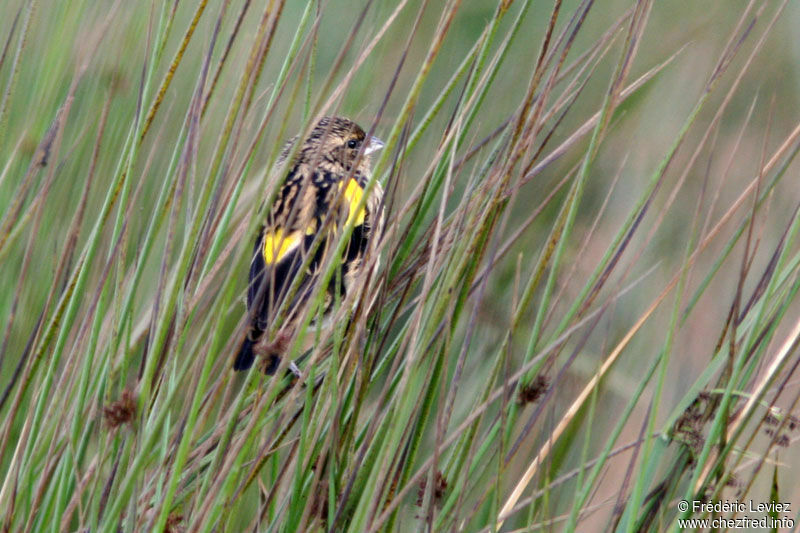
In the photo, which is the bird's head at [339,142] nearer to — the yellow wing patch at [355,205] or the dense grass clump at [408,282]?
the yellow wing patch at [355,205]

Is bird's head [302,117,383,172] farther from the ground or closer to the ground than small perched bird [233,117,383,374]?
farther from the ground

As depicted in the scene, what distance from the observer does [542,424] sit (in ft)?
6.11

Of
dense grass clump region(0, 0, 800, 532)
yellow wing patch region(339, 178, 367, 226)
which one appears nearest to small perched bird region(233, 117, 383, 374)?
yellow wing patch region(339, 178, 367, 226)

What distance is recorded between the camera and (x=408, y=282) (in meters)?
1.68

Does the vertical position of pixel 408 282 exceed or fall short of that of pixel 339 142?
it falls short

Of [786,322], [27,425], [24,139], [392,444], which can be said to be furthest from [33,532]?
[786,322]

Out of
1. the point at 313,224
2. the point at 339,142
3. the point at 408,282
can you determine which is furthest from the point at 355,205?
the point at 408,282

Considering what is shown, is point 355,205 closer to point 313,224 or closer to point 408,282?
point 313,224

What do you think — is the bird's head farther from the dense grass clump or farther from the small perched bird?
the dense grass clump

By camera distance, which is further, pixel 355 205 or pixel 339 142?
pixel 339 142

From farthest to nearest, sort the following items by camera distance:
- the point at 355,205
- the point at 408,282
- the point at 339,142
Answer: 1. the point at 339,142
2. the point at 355,205
3. the point at 408,282

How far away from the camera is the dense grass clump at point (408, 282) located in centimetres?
131

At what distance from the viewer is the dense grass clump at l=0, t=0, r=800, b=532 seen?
4.31 feet

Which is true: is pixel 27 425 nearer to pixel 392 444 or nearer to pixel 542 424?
pixel 392 444
